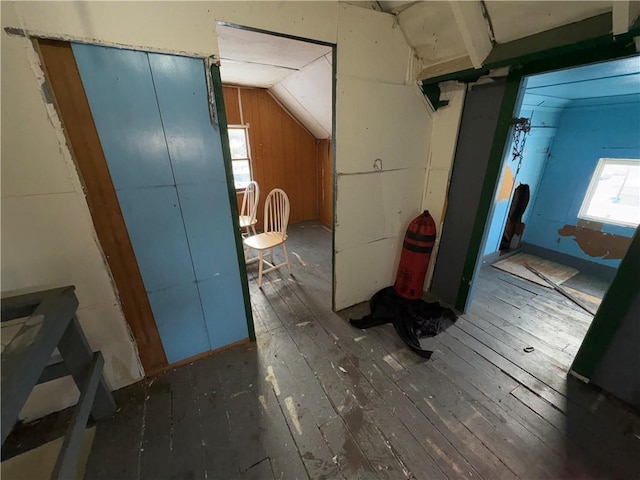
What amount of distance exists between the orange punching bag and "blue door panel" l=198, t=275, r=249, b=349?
1450mm

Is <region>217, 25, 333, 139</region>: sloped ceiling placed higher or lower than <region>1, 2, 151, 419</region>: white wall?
higher

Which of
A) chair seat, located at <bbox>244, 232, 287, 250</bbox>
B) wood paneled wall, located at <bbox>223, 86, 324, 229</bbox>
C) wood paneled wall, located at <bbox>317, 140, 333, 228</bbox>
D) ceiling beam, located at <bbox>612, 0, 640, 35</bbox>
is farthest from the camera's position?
wood paneled wall, located at <bbox>317, 140, 333, 228</bbox>

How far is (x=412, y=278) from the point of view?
2.30m

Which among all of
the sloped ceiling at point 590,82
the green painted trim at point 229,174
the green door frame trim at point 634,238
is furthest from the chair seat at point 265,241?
the sloped ceiling at point 590,82

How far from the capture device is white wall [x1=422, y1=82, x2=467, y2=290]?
6.51ft

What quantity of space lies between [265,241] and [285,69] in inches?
73.4

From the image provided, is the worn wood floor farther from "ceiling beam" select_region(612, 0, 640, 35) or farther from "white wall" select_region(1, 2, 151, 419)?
"ceiling beam" select_region(612, 0, 640, 35)

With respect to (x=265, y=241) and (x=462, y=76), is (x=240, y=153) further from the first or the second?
(x=462, y=76)

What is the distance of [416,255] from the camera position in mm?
2242

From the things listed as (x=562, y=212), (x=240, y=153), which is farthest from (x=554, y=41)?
(x=240, y=153)

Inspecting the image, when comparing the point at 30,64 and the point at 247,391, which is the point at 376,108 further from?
the point at 247,391

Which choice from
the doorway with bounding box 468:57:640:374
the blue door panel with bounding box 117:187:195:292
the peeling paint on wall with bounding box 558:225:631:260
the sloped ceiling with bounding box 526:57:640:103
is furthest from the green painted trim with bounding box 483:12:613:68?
the peeling paint on wall with bounding box 558:225:631:260

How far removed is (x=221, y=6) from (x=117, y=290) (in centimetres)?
158

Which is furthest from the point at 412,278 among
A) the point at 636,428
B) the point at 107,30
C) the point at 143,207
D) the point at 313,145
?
the point at 313,145
